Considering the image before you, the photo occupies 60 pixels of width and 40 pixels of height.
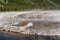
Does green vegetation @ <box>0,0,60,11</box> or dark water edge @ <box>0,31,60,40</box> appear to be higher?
dark water edge @ <box>0,31,60,40</box>

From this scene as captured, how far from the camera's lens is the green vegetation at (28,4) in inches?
1885

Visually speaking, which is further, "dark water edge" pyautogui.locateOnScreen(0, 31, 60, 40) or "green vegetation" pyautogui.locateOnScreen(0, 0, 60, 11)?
"green vegetation" pyautogui.locateOnScreen(0, 0, 60, 11)

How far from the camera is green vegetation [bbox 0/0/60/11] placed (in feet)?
157

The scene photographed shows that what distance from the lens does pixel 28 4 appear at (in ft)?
172

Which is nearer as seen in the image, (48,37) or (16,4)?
(48,37)

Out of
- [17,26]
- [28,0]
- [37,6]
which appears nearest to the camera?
[17,26]

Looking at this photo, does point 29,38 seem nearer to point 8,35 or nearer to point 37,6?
point 8,35

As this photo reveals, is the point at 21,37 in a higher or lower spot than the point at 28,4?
higher

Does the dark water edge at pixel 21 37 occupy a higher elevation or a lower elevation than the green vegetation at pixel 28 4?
higher

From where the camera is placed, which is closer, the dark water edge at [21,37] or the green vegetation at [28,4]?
Answer: the dark water edge at [21,37]

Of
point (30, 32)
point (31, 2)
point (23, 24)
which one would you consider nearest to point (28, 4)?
point (31, 2)

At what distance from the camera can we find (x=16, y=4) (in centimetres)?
5156

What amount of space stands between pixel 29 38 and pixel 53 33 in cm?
330

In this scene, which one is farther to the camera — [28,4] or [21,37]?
[28,4]
